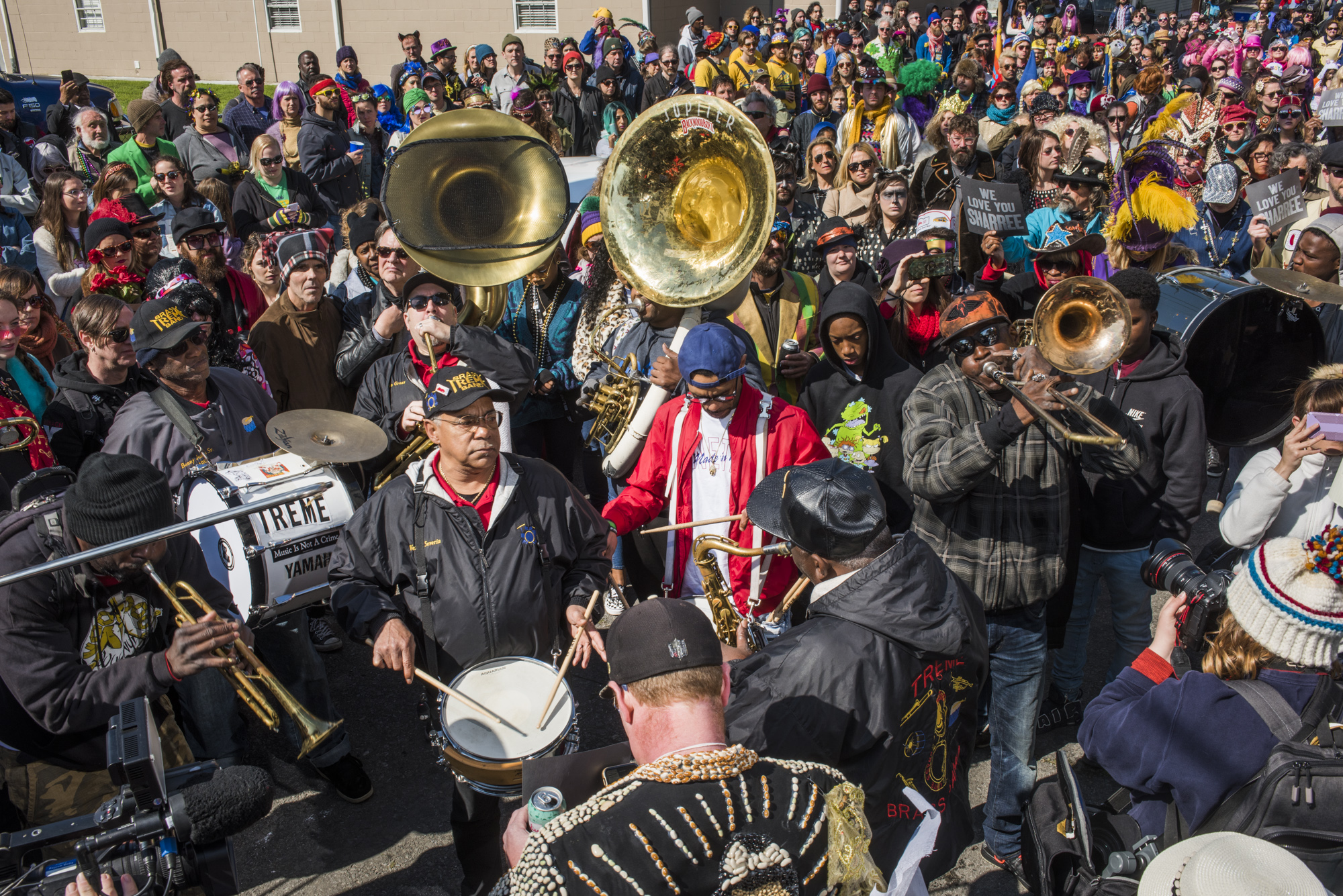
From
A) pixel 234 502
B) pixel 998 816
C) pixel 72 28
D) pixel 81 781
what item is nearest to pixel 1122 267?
pixel 998 816

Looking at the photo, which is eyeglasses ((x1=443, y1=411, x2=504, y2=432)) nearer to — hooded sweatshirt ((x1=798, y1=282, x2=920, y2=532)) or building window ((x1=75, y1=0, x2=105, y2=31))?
hooded sweatshirt ((x1=798, y1=282, x2=920, y2=532))

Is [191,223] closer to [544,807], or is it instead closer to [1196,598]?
[544,807]

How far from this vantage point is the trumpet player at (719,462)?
3.99 meters

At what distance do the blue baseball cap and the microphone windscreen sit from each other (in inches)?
90.6

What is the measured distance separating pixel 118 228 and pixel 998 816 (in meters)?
6.02

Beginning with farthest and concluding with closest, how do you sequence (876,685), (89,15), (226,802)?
(89,15) → (876,685) → (226,802)

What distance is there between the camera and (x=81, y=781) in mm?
3182

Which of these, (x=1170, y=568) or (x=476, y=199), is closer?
(x=1170, y=568)

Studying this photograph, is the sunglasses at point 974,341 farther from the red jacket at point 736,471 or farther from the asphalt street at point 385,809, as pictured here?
the asphalt street at point 385,809

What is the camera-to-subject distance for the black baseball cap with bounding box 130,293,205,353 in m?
4.09

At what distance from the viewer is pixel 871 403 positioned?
4.59 m

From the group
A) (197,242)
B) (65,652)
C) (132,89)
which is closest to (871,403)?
(65,652)

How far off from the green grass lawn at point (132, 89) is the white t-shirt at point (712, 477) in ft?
67.3

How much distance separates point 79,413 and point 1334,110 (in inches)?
485
